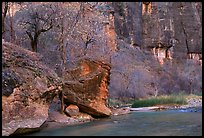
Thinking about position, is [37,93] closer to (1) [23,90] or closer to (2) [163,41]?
(1) [23,90]

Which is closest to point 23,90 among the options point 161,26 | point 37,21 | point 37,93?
point 37,93

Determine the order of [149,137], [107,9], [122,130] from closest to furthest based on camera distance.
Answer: [149,137], [122,130], [107,9]

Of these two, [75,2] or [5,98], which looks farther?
[75,2]

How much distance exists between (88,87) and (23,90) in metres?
6.55

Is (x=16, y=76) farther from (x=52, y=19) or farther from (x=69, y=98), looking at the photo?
(x=52, y=19)

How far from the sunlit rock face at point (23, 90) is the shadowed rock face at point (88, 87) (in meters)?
3.67

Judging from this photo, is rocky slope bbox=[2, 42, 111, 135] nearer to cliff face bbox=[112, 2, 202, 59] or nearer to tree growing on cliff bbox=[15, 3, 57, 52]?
tree growing on cliff bbox=[15, 3, 57, 52]

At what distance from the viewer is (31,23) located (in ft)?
80.6

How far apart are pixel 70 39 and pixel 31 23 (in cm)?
390

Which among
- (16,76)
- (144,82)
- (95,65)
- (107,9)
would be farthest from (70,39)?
(107,9)

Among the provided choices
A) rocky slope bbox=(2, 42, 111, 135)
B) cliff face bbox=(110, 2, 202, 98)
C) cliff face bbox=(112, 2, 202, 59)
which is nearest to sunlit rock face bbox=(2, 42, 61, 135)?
rocky slope bbox=(2, 42, 111, 135)

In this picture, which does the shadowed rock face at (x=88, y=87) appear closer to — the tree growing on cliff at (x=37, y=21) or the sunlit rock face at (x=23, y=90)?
the sunlit rock face at (x=23, y=90)

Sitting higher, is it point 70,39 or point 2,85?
point 70,39

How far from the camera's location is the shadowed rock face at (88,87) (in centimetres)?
1906
